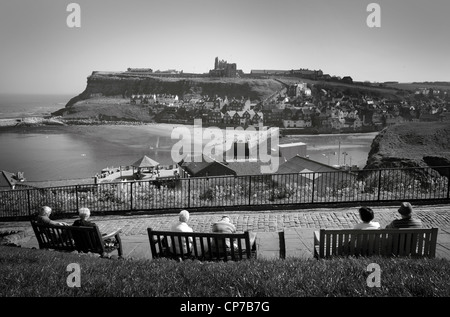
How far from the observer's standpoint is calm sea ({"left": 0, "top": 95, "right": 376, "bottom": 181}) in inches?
1987

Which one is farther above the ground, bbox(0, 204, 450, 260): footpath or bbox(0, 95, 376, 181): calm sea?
bbox(0, 204, 450, 260): footpath

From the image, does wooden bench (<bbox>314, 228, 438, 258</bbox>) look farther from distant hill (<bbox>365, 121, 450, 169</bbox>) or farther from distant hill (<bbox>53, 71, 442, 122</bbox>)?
distant hill (<bbox>53, 71, 442, 122</bbox>)

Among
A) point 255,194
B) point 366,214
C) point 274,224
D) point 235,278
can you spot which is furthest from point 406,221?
point 255,194

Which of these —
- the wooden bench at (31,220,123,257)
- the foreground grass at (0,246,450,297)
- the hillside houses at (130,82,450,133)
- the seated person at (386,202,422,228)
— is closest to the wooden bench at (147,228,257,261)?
the foreground grass at (0,246,450,297)

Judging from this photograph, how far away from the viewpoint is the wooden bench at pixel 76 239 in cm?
588

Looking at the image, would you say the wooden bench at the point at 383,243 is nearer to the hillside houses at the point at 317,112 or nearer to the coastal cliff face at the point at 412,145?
the coastal cliff face at the point at 412,145

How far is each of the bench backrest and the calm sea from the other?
40.0m

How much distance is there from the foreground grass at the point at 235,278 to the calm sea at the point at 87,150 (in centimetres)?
4217

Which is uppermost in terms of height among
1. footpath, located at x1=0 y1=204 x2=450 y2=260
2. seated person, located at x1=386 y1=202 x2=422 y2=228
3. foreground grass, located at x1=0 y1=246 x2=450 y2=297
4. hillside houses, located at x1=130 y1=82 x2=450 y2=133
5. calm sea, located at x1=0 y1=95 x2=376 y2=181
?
seated person, located at x1=386 y1=202 x2=422 y2=228

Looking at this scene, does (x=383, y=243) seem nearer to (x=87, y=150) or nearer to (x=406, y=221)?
(x=406, y=221)

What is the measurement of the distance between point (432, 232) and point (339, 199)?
19.9 ft

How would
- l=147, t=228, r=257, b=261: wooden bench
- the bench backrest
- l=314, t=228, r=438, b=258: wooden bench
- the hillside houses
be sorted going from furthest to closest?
the hillside houses
the bench backrest
l=147, t=228, r=257, b=261: wooden bench
l=314, t=228, r=438, b=258: wooden bench

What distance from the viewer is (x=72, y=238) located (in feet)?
20.4

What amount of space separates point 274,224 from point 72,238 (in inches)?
165
